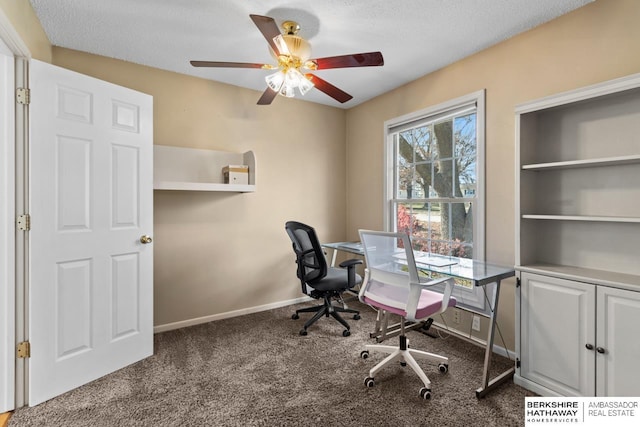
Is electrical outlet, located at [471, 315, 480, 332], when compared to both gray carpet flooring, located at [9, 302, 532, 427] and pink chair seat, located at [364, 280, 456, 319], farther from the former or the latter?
pink chair seat, located at [364, 280, 456, 319]

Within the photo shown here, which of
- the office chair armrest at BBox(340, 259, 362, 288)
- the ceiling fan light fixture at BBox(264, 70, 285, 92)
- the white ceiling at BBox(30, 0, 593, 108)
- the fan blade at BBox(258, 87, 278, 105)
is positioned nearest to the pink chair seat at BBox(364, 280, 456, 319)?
the office chair armrest at BBox(340, 259, 362, 288)

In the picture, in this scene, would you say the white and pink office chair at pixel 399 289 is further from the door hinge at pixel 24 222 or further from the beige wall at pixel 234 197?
the door hinge at pixel 24 222

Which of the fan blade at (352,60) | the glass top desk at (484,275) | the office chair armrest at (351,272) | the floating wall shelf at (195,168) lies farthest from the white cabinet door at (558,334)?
the floating wall shelf at (195,168)

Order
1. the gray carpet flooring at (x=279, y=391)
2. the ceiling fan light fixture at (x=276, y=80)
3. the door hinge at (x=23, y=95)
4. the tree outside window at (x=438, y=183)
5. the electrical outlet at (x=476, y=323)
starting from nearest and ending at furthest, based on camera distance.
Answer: the gray carpet flooring at (x=279, y=391) → the door hinge at (x=23, y=95) → the ceiling fan light fixture at (x=276, y=80) → the electrical outlet at (x=476, y=323) → the tree outside window at (x=438, y=183)

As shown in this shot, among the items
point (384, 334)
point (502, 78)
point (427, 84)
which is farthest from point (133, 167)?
point (502, 78)

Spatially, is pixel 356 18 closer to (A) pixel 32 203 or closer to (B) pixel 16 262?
(A) pixel 32 203

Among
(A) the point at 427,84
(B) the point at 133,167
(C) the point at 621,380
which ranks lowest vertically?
(C) the point at 621,380

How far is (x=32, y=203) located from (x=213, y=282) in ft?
5.47

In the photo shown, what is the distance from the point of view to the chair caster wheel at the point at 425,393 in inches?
73.5

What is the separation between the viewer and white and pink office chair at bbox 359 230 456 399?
6.23ft

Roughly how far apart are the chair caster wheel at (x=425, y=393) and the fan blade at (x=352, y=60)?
6.66 feet

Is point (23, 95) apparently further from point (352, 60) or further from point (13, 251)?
point (352, 60)

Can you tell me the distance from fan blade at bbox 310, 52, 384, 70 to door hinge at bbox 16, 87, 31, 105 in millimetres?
1747

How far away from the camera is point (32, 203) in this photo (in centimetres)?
186
